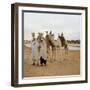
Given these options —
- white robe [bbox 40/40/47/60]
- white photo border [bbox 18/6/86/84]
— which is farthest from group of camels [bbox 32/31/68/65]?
white photo border [bbox 18/6/86/84]

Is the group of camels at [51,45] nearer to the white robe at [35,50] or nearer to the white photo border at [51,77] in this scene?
the white robe at [35,50]

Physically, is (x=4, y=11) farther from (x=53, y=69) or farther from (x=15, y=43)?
(x=53, y=69)

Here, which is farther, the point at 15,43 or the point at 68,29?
the point at 68,29

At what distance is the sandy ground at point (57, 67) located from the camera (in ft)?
6.56

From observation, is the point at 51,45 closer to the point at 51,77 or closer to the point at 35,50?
the point at 35,50

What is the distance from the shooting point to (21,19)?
197 centimetres

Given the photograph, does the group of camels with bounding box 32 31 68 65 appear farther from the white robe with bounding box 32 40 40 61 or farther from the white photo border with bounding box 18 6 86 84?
the white photo border with bounding box 18 6 86 84

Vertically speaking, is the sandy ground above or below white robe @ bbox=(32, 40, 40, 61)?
below

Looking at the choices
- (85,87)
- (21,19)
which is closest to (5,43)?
(21,19)

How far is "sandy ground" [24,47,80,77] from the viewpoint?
6.56 feet

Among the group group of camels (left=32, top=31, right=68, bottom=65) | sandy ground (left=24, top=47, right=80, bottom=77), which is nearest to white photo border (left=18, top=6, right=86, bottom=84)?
sandy ground (left=24, top=47, right=80, bottom=77)

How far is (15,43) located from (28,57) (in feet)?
0.45

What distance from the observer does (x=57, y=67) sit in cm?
209

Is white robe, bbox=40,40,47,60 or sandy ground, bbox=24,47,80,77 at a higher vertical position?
white robe, bbox=40,40,47,60
